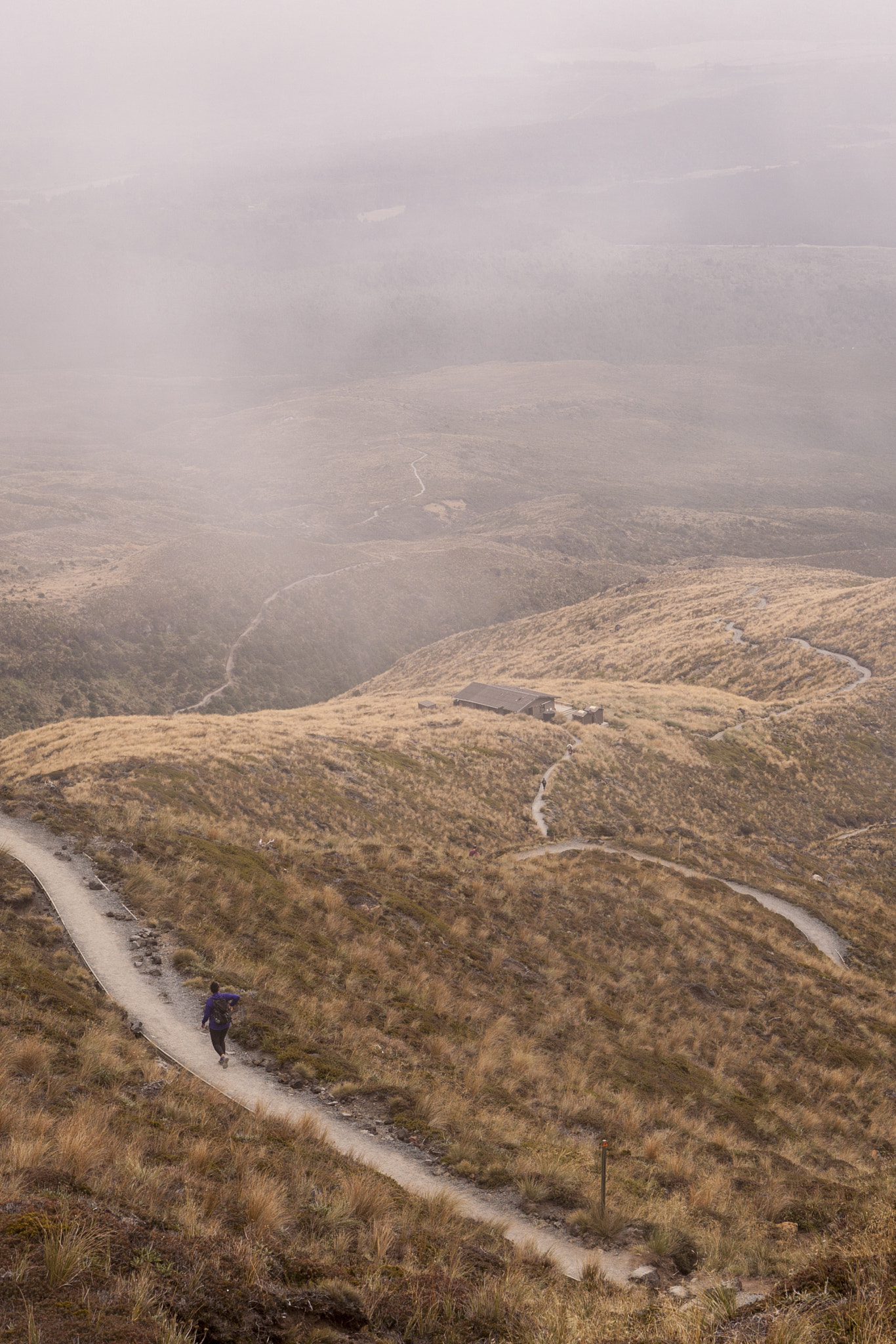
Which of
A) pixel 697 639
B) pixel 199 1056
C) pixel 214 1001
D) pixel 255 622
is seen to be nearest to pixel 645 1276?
pixel 214 1001

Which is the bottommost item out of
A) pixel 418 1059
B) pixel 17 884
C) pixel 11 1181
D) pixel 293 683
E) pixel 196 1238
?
pixel 293 683

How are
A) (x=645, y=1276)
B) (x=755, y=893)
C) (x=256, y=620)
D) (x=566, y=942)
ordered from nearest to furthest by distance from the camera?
(x=645, y=1276) < (x=566, y=942) < (x=755, y=893) < (x=256, y=620)

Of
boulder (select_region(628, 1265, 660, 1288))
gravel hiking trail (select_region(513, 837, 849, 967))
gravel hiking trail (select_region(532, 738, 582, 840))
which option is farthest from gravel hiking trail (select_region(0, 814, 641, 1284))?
gravel hiking trail (select_region(532, 738, 582, 840))

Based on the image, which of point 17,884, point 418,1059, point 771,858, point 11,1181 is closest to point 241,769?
point 17,884

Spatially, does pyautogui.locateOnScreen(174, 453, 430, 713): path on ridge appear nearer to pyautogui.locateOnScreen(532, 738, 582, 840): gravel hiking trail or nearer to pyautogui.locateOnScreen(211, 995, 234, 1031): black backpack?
pyautogui.locateOnScreen(532, 738, 582, 840): gravel hiking trail

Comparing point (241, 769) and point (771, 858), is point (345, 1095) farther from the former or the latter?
point (771, 858)

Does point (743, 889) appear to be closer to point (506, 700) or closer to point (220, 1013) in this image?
point (506, 700)
